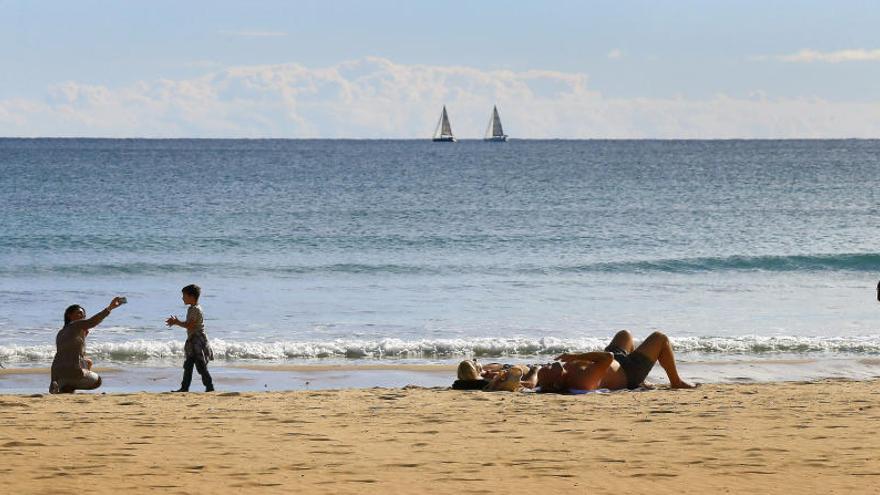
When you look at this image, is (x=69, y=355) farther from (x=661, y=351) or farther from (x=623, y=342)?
(x=661, y=351)

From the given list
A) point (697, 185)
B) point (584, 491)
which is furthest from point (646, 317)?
point (697, 185)

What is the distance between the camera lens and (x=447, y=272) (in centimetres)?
2872

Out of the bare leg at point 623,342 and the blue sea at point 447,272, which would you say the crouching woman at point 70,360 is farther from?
the bare leg at point 623,342

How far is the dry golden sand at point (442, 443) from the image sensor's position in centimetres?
793

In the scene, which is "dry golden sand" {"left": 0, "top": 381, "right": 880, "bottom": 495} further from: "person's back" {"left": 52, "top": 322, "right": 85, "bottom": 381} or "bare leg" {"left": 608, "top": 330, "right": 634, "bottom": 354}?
"bare leg" {"left": 608, "top": 330, "right": 634, "bottom": 354}

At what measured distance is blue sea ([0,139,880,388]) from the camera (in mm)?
17672

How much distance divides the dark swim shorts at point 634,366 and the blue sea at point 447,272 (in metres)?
2.66

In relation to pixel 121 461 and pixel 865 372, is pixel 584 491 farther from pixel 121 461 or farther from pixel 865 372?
pixel 865 372

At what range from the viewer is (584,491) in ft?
25.3

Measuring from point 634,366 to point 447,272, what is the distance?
16.4 metres

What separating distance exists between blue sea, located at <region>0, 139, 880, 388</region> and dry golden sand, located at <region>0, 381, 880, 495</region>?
179 inches

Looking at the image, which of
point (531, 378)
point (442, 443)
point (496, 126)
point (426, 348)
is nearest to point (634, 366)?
point (531, 378)

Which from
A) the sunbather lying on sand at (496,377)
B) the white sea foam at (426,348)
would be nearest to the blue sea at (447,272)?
the white sea foam at (426,348)

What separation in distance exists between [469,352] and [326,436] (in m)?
8.01
